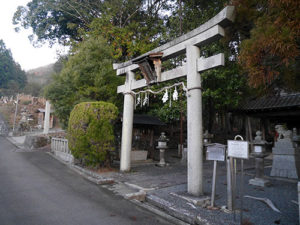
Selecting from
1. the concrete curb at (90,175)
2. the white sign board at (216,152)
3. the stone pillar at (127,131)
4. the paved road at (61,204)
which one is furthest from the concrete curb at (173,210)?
the stone pillar at (127,131)

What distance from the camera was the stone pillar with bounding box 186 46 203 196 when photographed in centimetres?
493

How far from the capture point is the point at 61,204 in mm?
4625

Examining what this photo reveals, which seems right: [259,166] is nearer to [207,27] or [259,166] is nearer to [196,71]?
[196,71]

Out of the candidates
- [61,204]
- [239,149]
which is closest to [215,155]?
[239,149]

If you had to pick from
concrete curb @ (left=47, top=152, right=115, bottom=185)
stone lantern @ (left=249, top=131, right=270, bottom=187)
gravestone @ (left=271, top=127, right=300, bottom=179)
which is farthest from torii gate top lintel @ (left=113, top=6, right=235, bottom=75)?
gravestone @ (left=271, top=127, right=300, bottom=179)

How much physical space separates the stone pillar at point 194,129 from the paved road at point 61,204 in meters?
Result: 1.43

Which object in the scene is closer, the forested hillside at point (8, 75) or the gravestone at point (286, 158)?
the gravestone at point (286, 158)

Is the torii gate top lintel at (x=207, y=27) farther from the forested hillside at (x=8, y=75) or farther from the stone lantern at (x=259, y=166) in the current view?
the forested hillside at (x=8, y=75)

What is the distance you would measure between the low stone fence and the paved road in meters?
2.96

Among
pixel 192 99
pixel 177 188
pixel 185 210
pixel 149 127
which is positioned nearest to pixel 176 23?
pixel 149 127

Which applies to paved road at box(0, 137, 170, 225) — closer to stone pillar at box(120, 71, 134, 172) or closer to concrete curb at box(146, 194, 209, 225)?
concrete curb at box(146, 194, 209, 225)

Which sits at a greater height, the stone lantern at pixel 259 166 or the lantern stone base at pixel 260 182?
the stone lantern at pixel 259 166

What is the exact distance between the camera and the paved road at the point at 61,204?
3.83 meters

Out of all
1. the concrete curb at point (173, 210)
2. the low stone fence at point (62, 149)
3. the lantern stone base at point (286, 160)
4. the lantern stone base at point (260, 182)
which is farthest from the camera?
the low stone fence at point (62, 149)
